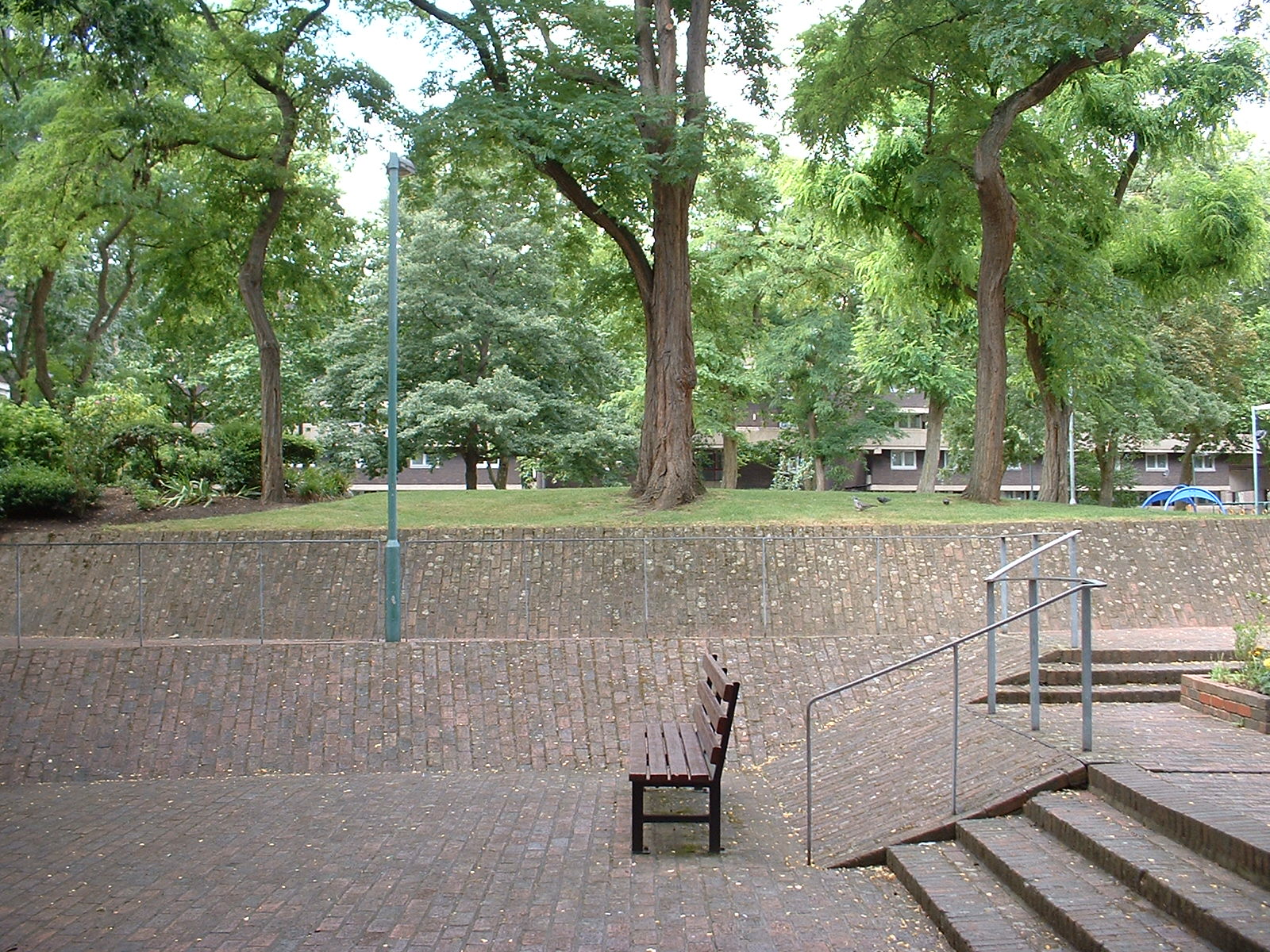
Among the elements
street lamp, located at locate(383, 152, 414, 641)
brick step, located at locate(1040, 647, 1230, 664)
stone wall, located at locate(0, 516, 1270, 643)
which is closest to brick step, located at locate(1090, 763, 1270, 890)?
brick step, located at locate(1040, 647, 1230, 664)

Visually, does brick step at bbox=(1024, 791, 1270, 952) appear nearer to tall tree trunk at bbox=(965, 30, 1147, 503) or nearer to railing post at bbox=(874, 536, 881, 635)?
railing post at bbox=(874, 536, 881, 635)

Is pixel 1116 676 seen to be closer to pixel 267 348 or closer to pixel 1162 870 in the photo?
pixel 1162 870

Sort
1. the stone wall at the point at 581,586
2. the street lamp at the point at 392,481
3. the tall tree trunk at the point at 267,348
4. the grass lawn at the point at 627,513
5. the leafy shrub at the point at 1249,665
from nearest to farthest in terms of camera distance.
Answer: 1. the leafy shrub at the point at 1249,665
2. the street lamp at the point at 392,481
3. the stone wall at the point at 581,586
4. the grass lawn at the point at 627,513
5. the tall tree trunk at the point at 267,348

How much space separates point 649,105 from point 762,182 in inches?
579

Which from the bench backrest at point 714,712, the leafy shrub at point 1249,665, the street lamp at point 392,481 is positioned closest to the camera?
the bench backrest at point 714,712

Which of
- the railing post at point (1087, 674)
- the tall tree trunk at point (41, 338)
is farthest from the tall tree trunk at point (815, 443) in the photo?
the railing post at point (1087, 674)

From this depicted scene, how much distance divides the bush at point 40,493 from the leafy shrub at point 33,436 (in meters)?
0.92

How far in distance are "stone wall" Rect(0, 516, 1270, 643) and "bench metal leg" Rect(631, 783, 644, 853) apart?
20.3 feet

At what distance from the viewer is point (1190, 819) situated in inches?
217

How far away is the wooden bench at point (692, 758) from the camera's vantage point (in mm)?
7035

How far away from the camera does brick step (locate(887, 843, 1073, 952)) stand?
5.12 metres

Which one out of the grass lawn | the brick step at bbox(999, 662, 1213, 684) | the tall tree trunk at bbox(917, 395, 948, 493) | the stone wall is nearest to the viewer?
the brick step at bbox(999, 662, 1213, 684)

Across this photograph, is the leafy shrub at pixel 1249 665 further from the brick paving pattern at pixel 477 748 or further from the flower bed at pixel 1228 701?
the brick paving pattern at pixel 477 748

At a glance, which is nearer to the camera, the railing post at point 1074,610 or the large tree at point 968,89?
the railing post at point 1074,610
